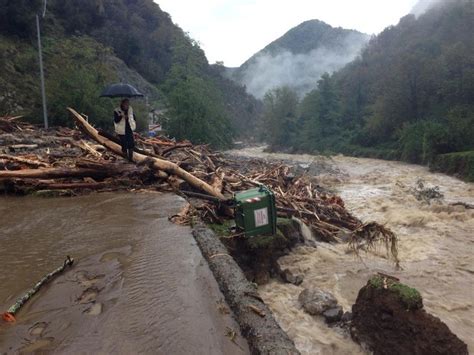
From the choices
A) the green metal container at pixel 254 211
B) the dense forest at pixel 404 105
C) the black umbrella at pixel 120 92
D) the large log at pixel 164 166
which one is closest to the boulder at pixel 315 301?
the green metal container at pixel 254 211

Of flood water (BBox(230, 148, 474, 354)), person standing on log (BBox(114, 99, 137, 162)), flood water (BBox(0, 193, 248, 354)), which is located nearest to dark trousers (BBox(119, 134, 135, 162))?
person standing on log (BBox(114, 99, 137, 162))

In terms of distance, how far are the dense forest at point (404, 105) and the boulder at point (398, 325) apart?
2108 cm

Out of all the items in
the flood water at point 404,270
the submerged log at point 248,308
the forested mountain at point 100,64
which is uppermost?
the forested mountain at point 100,64

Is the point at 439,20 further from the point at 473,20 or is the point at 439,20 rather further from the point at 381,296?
the point at 381,296

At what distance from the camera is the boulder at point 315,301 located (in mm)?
6051

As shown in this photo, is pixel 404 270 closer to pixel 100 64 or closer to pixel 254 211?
pixel 254 211

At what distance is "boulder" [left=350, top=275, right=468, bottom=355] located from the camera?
4559 millimetres

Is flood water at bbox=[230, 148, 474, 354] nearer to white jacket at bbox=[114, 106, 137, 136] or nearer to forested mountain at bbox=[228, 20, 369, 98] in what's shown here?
white jacket at bbox=[114, 106, 137, 136]

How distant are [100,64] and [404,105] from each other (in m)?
34.3

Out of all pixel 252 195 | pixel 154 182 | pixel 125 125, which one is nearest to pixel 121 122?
pixel 125 125

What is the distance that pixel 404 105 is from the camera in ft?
146

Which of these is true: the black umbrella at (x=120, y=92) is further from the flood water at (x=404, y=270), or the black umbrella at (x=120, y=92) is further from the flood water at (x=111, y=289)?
Result: the flood water at (x=404, y=270)

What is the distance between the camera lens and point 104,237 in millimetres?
5578

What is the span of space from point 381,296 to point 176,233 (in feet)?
10.3
